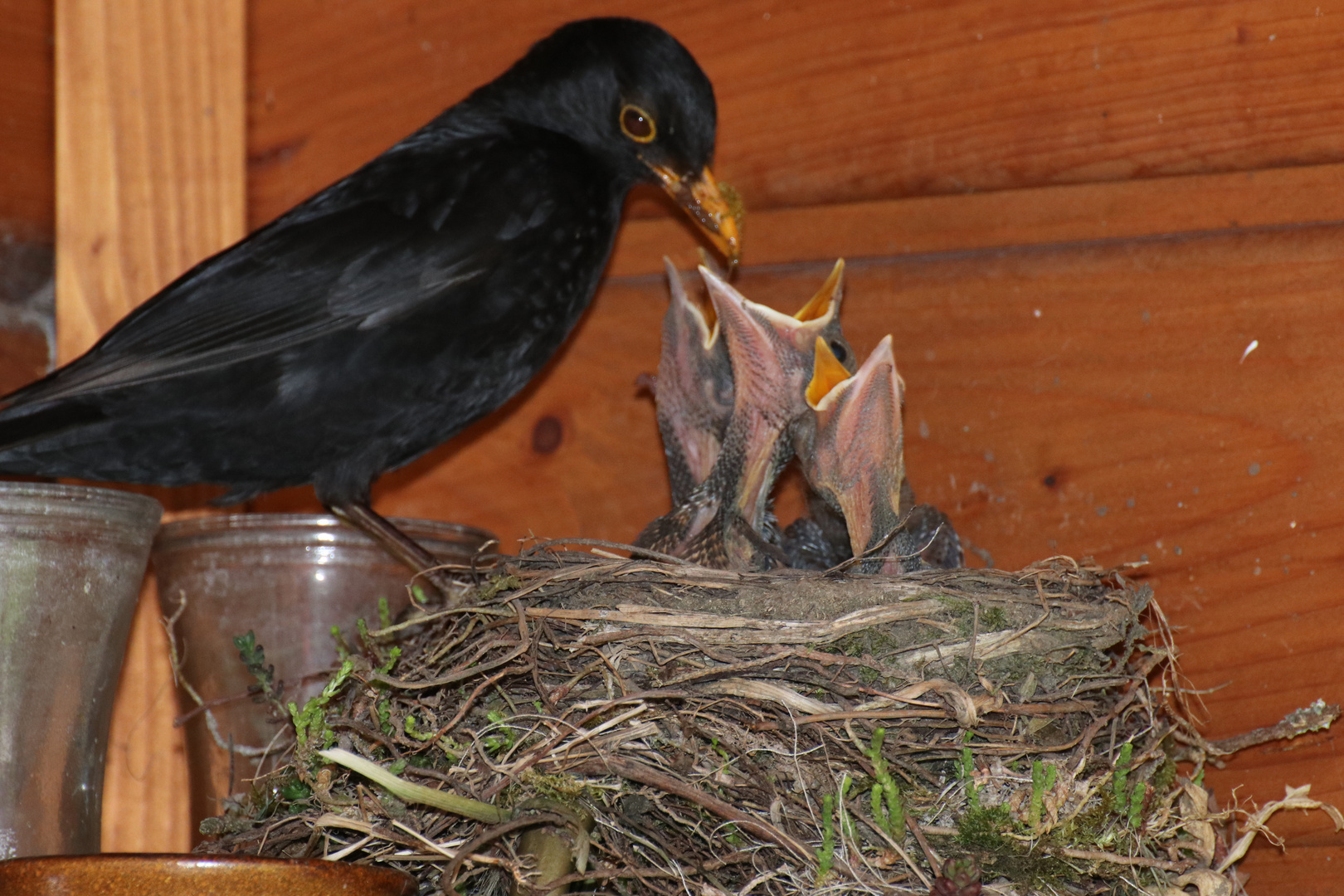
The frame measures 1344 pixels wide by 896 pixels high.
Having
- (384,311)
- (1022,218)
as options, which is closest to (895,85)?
(1022,218)

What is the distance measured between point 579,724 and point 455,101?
49.0 inches

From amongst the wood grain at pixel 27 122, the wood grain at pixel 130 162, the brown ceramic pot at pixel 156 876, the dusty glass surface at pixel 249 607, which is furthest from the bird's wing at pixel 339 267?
the brown ceramic pot at pixel 156 876

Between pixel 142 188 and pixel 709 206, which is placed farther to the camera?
pixel 142 188

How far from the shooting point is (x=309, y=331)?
1729 millimetres

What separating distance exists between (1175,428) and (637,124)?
84 centimetres

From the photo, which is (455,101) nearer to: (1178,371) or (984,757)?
(1178,371)

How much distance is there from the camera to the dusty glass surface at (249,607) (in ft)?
5.59

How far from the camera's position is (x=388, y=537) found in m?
1.77

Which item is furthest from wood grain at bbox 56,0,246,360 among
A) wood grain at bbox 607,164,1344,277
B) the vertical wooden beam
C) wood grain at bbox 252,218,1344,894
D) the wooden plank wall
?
wood grain at bbox 252,218,1344,894

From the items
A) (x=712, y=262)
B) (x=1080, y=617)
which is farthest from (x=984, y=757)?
(x=712, y=262)

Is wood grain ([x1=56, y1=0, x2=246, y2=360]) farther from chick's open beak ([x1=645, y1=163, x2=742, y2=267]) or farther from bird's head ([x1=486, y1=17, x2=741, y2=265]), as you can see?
chick's open beak ([x1=645, y1=163, x2=742, y2=267])

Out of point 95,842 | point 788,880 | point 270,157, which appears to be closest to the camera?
point 788,880

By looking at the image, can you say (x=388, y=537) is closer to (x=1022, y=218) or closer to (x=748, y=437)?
(x=748, y=437)

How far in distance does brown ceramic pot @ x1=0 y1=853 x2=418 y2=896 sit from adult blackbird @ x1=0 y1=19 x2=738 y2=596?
66 centimetres
